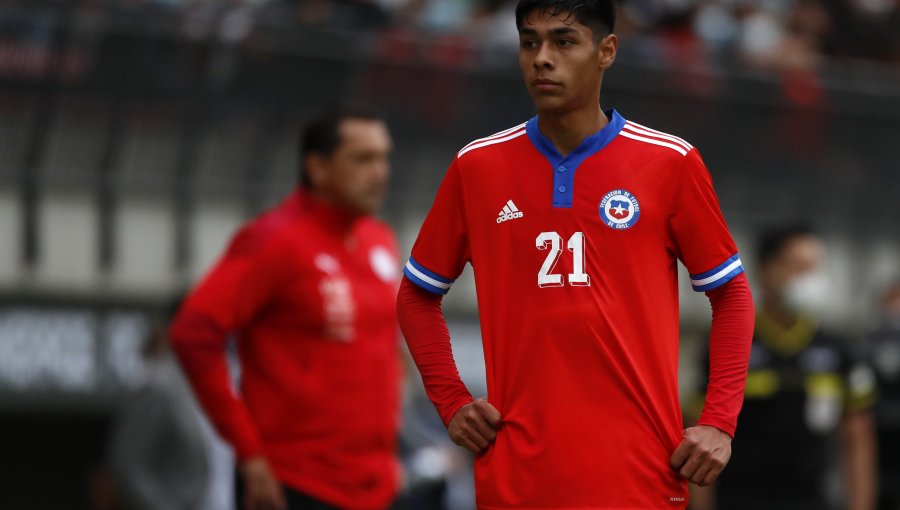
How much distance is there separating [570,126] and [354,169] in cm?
268

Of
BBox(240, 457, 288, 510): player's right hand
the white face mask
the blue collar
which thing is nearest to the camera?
the blue collar

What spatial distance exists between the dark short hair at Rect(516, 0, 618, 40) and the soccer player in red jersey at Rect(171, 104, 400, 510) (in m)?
2.48

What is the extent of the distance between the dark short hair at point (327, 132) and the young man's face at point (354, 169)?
20 millimetres

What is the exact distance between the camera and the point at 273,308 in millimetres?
6551

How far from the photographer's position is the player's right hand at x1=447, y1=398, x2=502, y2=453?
13.9 feet

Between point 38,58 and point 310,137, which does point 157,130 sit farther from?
point 310,137

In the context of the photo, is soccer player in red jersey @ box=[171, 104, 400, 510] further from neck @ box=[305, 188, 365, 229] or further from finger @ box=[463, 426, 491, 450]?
finger @ box=[463, 426, 491, 450]

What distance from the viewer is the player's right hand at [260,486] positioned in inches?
247

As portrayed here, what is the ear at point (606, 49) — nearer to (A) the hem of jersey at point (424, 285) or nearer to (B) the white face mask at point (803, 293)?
(A) the hem of jersey at point (424, 285)

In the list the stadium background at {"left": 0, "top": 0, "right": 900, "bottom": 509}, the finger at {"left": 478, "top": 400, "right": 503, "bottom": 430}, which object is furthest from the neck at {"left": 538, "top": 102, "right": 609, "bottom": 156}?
the stadium background at {"left": 0, "top": 0, "right": 900, "bottom": 509}

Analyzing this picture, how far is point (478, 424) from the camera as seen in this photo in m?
4.25

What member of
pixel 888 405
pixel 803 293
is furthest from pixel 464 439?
pixel 888 405

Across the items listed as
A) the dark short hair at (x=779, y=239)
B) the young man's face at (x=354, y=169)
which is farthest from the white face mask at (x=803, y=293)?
the young man's face at (x=354, y=169)

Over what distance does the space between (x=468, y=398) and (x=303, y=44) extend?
770 cm
